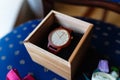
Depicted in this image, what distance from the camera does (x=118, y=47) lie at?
0.69 metres

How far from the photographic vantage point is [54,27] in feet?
2.20

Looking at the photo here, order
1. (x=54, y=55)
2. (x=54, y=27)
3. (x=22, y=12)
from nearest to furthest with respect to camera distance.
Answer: (x=54, y=55) → (x=54, y=27) → (x=22, y=12)

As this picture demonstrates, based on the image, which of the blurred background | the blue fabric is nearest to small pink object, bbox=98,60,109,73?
the blue fabric

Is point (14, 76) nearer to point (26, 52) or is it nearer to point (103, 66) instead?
point (26, 52)

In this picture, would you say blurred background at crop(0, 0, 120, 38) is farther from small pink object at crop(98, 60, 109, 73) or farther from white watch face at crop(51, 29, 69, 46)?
small pink object at crop(98, 60, 109, 73)

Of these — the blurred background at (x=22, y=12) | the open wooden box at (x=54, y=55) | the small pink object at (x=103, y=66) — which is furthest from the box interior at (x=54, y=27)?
the blurred background at (x=22, y=12)

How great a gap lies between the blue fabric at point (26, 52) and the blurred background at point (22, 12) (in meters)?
0.23

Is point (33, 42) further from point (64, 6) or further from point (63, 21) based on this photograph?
point (64, 6)

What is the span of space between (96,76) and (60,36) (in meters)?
0.17

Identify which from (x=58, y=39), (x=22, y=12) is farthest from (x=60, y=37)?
(x=22, y=12)

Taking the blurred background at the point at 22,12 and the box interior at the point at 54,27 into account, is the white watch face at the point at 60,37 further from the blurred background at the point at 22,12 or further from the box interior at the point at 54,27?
the blurred background at the point at 22,12

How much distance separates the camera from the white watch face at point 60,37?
1.99ft

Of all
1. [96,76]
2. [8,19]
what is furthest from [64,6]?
[96,76]

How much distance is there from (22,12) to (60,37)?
0.57m
